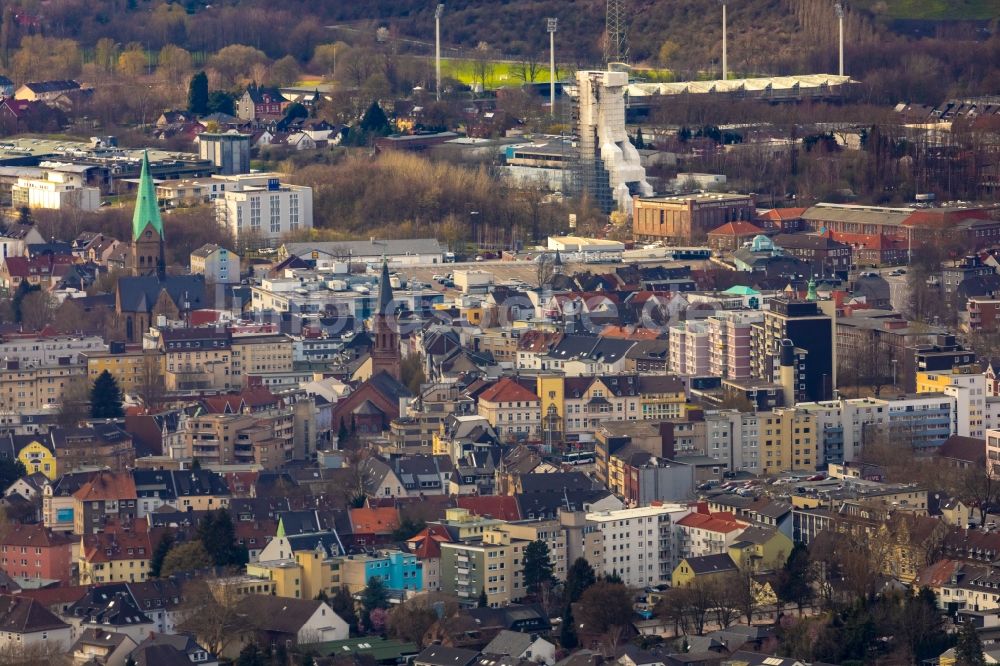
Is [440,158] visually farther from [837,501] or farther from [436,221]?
[837,501]

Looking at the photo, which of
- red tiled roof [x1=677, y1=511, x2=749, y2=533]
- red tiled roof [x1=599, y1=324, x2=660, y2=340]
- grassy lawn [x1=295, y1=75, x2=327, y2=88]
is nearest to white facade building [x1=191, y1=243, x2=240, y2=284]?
red tiled roof [x1=599, y1=324, x2=660, y2=340]

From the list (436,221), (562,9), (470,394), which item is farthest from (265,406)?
(562,9)

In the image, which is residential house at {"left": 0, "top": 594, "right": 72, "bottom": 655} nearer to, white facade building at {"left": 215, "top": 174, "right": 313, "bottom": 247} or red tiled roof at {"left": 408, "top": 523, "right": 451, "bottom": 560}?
red tiled roof at {"left": 408, "top": 523, "right": 451, "bottom": 560}

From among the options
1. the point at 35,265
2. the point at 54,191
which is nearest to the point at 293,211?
the point at 54,191

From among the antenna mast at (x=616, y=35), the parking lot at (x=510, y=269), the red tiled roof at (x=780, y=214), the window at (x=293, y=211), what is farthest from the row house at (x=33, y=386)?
the antenna mast at (x=616, y=35)

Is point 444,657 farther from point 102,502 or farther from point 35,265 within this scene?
point 35,265

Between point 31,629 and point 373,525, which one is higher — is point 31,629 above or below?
below
